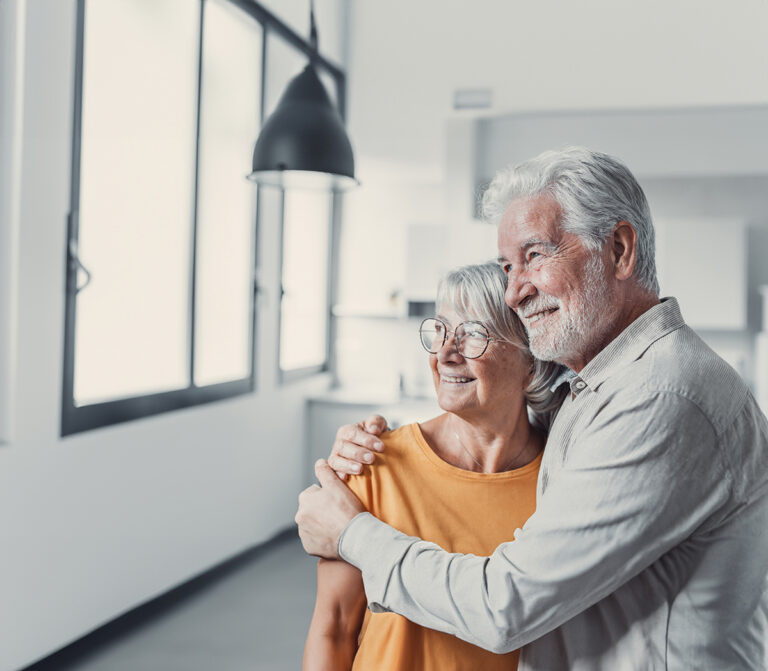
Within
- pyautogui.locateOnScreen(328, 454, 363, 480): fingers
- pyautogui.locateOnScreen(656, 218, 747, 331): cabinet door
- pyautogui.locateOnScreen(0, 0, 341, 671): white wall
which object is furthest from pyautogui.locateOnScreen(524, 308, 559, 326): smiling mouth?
pyautogui.locateOnScreen(656, 218, 747, 331): cabinet door

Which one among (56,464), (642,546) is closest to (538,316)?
(642,546)

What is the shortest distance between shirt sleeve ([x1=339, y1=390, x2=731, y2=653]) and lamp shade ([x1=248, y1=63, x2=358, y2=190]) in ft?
7.33

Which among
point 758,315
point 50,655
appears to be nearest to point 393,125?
point 758,315

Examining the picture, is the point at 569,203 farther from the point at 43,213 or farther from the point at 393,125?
the point at 393,125

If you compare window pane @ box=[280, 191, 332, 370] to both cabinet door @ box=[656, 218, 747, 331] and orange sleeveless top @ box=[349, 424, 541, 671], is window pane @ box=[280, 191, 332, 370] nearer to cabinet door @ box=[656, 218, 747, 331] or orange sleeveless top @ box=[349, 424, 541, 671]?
cabinet door @ box=[656, 218, 747, 331]

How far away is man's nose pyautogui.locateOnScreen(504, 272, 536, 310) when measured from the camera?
1205 mm

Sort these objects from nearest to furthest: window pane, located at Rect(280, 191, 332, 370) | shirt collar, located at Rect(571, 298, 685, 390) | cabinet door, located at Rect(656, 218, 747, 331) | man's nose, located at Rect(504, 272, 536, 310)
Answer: shirt collar, located at Rect(571, 298, 685, 390) < man's nose, located at Rect(504, 272, 536, 310) < cabinet door, located at Rect(656, 218, 747, 331) < window pane, located at Rect(280, 191, 332, 370)

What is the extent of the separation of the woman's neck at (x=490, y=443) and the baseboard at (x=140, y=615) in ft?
7.09

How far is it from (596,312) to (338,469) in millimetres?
578

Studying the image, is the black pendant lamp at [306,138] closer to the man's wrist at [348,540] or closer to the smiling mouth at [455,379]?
the smiling mouth at [455,379]

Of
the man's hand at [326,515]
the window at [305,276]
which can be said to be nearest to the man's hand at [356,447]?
the man's hand at [326,515]

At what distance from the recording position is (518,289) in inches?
48.1

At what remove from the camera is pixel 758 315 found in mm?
4863

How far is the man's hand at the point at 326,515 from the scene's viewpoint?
4.15ft
